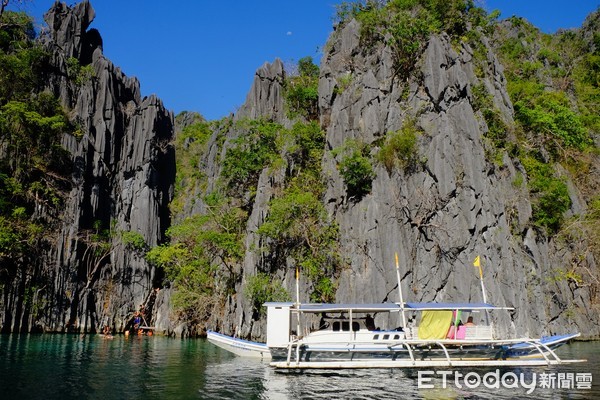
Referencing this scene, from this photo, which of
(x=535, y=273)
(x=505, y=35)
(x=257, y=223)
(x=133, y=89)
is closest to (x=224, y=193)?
(x=257, y=223)

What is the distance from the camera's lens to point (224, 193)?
159 ft

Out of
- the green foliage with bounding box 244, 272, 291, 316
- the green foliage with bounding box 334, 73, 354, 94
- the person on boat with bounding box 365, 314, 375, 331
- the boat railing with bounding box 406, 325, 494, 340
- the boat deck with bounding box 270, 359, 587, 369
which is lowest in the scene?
the boat deck with bounding box 270, 359, 587, 369

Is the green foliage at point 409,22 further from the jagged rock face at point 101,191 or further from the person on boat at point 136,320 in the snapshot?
the person on boat at point 136,320

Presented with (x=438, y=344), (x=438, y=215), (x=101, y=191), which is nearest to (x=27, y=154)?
(x=101, y=191)

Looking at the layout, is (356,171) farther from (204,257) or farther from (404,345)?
(204,257)

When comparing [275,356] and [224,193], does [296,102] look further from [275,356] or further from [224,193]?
[275,356]

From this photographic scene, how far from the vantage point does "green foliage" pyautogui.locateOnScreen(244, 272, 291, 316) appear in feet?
118

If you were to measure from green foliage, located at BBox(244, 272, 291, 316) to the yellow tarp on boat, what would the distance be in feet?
48.1

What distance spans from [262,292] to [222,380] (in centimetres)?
1696

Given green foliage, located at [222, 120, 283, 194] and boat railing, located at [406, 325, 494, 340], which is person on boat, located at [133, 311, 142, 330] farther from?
boat railing, located at [406, 325, 494, 340]

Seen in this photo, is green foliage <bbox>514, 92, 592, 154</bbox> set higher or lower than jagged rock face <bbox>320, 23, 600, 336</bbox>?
higher

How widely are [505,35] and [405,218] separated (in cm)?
3789

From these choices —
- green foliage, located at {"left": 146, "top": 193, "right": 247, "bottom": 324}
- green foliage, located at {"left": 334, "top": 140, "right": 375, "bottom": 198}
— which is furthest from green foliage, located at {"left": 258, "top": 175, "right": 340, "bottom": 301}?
green foliage, located at {"left": 146, "top": 193, "right": 247, "bottom": 324}

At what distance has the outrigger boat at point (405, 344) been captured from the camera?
2178 cm
